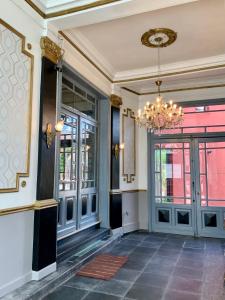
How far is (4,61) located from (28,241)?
2.09m

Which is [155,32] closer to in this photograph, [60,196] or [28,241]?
[60,196]

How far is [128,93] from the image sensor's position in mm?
6359

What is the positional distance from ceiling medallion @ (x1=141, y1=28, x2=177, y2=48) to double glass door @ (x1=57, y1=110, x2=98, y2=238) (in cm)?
177

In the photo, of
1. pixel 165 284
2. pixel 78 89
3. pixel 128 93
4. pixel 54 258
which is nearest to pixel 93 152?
pixel 78 89

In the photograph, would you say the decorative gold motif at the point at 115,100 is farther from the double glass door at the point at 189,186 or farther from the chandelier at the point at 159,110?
the double glass door at the point at 189,186

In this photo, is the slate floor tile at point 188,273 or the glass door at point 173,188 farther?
the glass door at point 173,188

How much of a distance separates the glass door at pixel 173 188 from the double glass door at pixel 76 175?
1.76 metres

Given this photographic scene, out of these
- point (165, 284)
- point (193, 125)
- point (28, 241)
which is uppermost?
point (193, 125)

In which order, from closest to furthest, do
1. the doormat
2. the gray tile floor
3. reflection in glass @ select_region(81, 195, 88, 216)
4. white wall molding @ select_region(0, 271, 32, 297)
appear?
white wall molding @ select_region(0, 271, 32, 297) < the gray tile floor < the doormat < reflection in glass @ select_region(81, 195, 88, 216)

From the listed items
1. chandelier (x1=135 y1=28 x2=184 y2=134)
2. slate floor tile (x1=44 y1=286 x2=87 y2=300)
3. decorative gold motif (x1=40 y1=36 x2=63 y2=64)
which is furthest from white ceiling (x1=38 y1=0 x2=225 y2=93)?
slate floor tile (x1=44 y1=286 x2=87 y2=300)

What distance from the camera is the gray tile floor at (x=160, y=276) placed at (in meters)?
2.97

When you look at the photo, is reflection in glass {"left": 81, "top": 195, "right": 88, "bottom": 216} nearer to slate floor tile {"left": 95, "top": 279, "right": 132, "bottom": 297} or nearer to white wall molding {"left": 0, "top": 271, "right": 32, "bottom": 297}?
slate floor tile {"left": 95, "top": 279, "right": 132, "bottom": 297}

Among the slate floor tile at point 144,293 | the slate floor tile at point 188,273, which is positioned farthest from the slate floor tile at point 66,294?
the slate floor tile at point 188,273

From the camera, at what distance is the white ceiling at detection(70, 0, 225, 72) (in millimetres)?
3586
